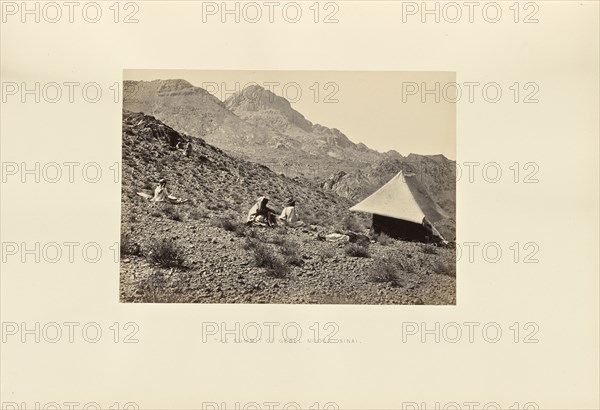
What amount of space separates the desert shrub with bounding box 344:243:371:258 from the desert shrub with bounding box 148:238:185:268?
528 millimetres

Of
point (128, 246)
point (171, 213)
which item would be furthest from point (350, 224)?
point (128, 246)

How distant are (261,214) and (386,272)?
44 centimetres

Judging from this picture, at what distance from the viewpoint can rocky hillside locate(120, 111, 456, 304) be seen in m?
1.86

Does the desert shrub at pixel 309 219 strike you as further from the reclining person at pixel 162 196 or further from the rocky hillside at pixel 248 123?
the reclining person at pixel 162 196

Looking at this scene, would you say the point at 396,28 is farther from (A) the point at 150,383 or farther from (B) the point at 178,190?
(A) the point at 150,383

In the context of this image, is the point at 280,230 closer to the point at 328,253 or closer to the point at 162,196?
the point at 328,253

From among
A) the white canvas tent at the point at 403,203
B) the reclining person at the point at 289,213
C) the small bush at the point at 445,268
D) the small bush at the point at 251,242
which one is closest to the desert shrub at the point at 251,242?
the small bush at the point at 251,242

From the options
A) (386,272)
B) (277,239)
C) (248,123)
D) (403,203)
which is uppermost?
(248,123)

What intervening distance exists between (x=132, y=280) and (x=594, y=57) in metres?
1.65

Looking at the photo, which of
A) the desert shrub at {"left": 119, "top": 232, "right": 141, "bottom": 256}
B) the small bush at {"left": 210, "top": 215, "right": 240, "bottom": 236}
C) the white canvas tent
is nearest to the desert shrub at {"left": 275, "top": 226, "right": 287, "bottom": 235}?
the small bush at {"left": 210, "top": 215, "right": 240, "bottom": 236}

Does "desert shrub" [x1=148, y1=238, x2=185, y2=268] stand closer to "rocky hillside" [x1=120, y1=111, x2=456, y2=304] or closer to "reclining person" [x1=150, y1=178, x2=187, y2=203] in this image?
"rocky hillside" [x1=120, y1=111, x2=456, y2=304]

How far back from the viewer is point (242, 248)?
1861mm

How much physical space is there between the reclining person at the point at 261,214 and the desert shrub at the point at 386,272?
1.16 ft

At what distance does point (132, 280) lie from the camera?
1.85m
